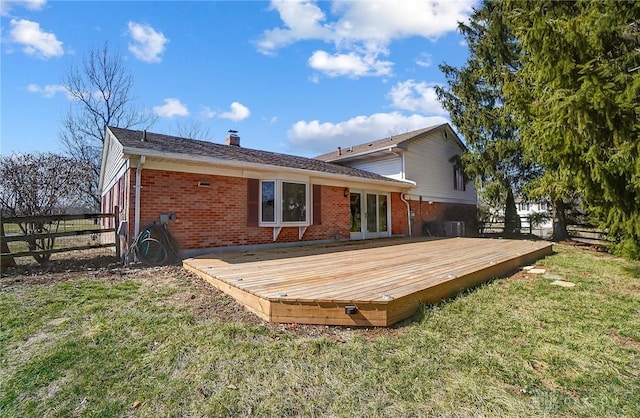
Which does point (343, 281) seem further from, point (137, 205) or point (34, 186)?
point (34, 186)

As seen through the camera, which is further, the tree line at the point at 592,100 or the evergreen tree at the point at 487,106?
the evergreen tree at the point at 487,106

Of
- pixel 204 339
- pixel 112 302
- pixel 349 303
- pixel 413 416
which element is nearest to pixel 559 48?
pixel 349 303

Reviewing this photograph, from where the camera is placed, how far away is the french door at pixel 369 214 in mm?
11266

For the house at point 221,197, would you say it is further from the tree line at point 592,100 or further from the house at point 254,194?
the tree line at point 592,100

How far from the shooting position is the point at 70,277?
541 cm

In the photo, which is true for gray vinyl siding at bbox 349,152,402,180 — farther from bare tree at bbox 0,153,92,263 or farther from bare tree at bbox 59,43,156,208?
bare tree at bbox 59,43,156,208

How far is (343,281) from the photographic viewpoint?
422 centimetres

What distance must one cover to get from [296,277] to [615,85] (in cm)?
613

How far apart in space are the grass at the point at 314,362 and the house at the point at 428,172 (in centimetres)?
852

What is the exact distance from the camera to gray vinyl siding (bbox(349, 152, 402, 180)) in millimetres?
13305

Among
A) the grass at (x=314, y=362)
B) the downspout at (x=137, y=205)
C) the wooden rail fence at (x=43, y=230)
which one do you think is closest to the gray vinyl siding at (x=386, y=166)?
the grass at (x=314, y=362)

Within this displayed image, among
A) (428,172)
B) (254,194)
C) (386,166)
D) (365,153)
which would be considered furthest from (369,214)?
(254,194)

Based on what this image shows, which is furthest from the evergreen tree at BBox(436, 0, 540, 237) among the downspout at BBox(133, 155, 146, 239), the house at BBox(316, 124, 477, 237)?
the downspout at BBox(133, 155, 146, 239)

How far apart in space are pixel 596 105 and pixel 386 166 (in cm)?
907
